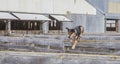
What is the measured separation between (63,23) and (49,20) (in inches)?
160

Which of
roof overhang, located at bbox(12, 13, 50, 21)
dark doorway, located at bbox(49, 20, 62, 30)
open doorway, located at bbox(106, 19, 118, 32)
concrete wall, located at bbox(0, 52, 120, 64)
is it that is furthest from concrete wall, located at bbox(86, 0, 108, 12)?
concrete wall, located at bbox(0, 52, 120, 64)

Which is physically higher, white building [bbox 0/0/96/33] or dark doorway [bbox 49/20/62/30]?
white building [bbox 0/0/96/33]

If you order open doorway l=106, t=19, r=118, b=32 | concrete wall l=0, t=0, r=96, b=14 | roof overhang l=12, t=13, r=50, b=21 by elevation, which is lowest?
open doorway l=106, t=19, r=118, b=32

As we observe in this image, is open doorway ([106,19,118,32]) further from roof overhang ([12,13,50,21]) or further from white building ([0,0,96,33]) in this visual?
roof overhang ([12,13,50,21])

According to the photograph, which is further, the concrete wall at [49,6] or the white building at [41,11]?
the concrete wall at [49,6]

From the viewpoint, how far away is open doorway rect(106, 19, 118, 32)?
5444cm

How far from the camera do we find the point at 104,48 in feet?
53.7

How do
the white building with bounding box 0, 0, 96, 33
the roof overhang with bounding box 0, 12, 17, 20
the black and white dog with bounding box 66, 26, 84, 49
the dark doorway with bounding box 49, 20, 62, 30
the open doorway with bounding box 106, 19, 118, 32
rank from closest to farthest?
1. the black and white dog with bounding box 66, 26, 84, 49
2. the roof overhang with bounding box 0, 12, 17, 20
3. the white building with bounding box 0, 0, 96, 33
4. the dark doorway with bounding box 49, 20, 62, 30
5. the open doorway with bounding box 106, 19, 118, 32

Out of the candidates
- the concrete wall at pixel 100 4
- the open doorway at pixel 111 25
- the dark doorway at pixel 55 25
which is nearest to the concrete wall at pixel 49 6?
the concrete wall at pixel 100 4

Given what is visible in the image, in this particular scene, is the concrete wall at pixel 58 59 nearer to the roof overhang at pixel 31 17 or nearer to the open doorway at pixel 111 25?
the roof overhang at pixel 31 17

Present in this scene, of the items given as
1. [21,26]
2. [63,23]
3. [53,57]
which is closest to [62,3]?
[63,23]

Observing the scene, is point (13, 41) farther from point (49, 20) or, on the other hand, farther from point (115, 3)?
point (115, 3)

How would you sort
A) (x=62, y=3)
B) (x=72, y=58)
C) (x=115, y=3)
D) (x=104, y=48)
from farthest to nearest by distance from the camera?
1. (x=115, y=3)
2. (x=62, y=3)
3. (x=104, y=48)
4. (x=72, y=58)

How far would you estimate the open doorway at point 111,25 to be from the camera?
5444 cm
